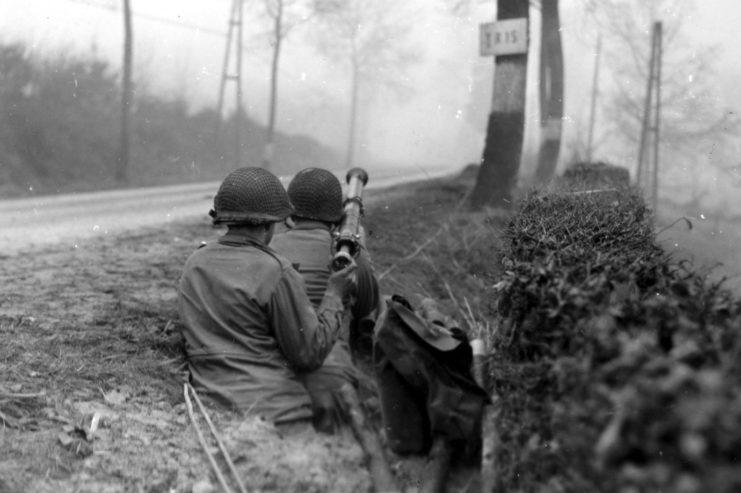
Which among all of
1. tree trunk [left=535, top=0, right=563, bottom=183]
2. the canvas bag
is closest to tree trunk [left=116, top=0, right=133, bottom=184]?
tree trunk [left=535, top=0, right=563, bottom=183]

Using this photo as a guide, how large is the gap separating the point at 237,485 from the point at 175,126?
28021 millimetres

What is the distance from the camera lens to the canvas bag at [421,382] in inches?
134

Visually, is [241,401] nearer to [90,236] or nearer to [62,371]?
[62,371]

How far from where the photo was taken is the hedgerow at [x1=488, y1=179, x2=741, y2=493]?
151 centimetres

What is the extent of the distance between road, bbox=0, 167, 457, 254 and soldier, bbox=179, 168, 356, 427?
5125 millimetres

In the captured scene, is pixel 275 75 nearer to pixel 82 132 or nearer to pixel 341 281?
pixel 82 132

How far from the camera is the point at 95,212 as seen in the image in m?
14.1

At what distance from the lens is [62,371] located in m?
4.15

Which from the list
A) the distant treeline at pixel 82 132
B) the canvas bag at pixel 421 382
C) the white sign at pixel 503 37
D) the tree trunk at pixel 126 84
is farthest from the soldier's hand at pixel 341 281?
the tree trunk at pixel 126 84

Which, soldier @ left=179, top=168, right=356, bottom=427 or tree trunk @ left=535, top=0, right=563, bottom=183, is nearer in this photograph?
soldier @ left=179, top=168, right=356, bottom=427

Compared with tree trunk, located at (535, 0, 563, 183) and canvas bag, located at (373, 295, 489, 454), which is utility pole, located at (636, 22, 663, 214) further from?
canvas bag, located at (373, 295, 489, 454)

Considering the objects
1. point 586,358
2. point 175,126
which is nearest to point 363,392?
point 586,358

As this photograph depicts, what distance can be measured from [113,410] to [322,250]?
1.70 metres

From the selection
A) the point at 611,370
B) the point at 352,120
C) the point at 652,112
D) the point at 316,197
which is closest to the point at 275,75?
the point at 352,120
